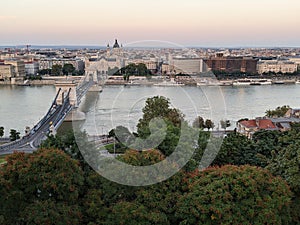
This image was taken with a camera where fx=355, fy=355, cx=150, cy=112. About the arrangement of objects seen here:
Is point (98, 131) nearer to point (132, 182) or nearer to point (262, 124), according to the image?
point (262, 124)

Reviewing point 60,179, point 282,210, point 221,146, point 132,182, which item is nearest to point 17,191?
point 60,179

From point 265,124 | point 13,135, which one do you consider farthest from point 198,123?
point 13,135

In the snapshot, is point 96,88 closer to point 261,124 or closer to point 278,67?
point 261,124

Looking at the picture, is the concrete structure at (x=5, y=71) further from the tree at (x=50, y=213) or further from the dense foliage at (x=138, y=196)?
the tree at (x=50, y=213)

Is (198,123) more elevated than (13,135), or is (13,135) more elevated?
(198,123)

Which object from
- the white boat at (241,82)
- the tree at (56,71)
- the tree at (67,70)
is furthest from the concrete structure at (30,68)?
the white boat at (241,82)
